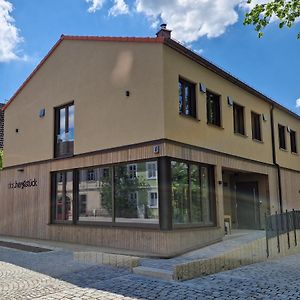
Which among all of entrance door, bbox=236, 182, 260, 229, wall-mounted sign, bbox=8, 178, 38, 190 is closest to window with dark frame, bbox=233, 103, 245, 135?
entrance door, bbox=236, 182, 260, 229

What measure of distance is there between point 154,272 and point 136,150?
4.38 m

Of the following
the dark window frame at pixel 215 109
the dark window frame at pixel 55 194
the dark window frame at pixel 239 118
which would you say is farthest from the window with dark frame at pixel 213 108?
the dark window frame at pixel 55 194

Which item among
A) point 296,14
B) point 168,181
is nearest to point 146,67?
point 168,181

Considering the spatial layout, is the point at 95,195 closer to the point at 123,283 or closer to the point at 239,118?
the point at 123,283

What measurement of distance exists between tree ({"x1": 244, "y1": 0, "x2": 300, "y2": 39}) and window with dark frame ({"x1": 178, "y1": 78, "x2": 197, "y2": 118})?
359 centimetres

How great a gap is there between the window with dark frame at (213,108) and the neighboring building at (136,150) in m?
0.04

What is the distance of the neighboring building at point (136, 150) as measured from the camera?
1126cm

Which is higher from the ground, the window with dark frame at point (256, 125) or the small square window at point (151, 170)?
the window with dark frame at point (256, 125)

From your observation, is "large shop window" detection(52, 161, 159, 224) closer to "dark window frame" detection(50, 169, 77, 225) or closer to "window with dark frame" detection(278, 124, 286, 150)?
"dark window frame" detection(50, 169, 77, 225)

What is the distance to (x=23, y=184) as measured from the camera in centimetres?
1678

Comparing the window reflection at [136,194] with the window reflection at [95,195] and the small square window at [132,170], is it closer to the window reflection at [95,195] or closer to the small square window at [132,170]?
the small square window at [132,170]

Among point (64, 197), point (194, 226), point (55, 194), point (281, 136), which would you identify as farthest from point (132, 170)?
point (281, 136)

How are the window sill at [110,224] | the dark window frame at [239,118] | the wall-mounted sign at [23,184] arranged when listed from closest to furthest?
the window sill at [110,224], the dark window frame at [239,118], the wall-mounted sign at [23,184]

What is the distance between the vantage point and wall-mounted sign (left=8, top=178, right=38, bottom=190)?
16161 millimetres
